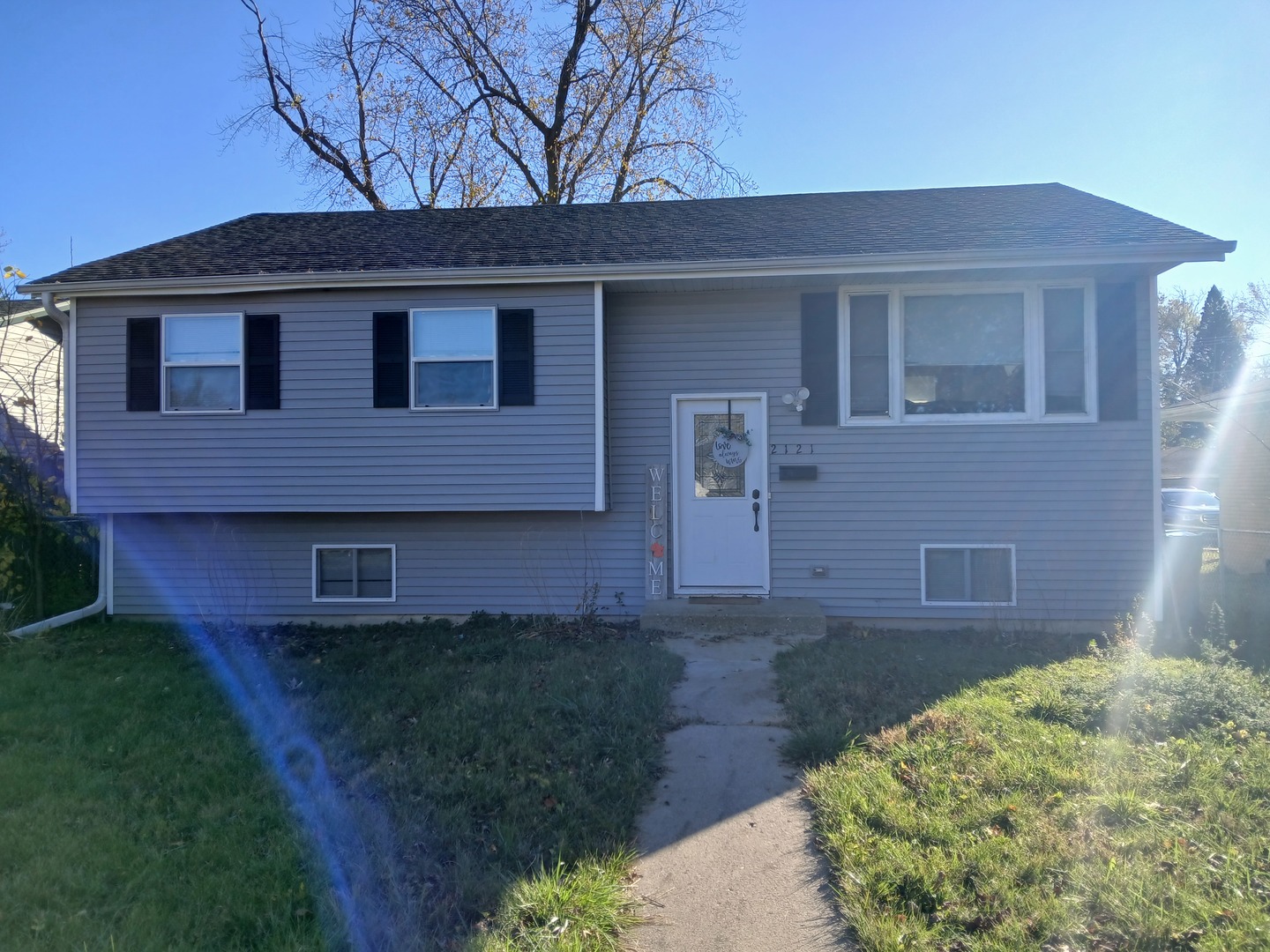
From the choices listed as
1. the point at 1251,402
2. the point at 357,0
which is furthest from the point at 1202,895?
the point at 357,0

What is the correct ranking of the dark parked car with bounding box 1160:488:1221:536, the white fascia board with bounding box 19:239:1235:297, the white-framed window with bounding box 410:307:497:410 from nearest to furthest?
the white fascia board with bounding box 19:239:1235:297 < the white-framed window with bounding box 410:307:497:410 < the dark parked car with bounding box 1160:488:1221:536

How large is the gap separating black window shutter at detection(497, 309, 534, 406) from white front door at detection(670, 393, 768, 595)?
1.50m

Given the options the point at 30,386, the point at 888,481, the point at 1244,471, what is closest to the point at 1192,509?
the point at 1244,471

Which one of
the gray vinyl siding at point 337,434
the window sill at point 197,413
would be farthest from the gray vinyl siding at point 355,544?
the window sill at point 197,413

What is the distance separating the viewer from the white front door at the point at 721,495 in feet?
26.7

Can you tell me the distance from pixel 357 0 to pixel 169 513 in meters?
15.4

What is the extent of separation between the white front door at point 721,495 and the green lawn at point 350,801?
1.64 m

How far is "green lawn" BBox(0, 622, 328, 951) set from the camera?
298 cm

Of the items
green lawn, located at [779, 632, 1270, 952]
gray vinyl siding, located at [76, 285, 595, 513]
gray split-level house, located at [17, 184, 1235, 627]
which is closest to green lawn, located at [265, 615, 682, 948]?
green lawn, located at [779, 632, 1270, 952]

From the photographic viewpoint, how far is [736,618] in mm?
7320

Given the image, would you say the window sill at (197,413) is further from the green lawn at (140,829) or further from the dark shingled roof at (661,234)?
the green lawn at (140,829)

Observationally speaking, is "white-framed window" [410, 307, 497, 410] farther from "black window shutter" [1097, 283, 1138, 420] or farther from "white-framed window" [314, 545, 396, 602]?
"black window shutter" [1097, 283, 1138, 420]

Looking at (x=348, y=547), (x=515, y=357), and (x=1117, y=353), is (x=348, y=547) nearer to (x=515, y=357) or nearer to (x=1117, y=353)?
(x=515, y=357)

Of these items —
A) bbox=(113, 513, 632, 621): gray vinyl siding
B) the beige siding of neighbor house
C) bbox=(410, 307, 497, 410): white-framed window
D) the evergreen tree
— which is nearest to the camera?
bbox=(410, 307, 497, 410): white-framed window
